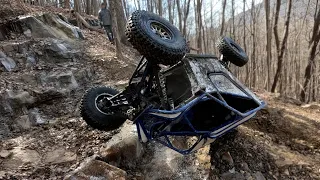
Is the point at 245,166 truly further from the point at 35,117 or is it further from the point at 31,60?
the point at 31,60

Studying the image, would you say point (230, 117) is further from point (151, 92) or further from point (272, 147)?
point (272, 147)

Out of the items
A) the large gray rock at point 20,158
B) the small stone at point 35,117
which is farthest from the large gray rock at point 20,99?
the large gray rock at point 20,158

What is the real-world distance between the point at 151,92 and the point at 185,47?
1.00 metres

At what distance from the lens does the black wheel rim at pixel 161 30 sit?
4.29m

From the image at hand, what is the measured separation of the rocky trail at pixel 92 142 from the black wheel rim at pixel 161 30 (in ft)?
6.51

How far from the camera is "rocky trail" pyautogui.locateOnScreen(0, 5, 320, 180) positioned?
504cm

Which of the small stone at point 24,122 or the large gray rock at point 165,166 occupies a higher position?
the small stone at point 24,122

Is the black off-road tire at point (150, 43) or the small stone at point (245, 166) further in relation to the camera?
the small stone at point (245, 166)

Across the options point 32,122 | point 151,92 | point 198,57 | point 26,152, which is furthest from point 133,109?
point 32,122

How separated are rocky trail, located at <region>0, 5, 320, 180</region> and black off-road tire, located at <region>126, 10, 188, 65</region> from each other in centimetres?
178

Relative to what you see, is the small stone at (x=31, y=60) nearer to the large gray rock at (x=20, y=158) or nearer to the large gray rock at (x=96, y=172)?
the large gray rock at (x=20, y=158)

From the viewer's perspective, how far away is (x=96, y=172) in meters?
4.48

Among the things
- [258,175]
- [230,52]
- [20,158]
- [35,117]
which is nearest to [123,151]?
[20,158]

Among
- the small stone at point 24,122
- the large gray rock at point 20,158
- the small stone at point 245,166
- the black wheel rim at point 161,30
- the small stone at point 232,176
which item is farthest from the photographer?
the small stone at point 24,122
